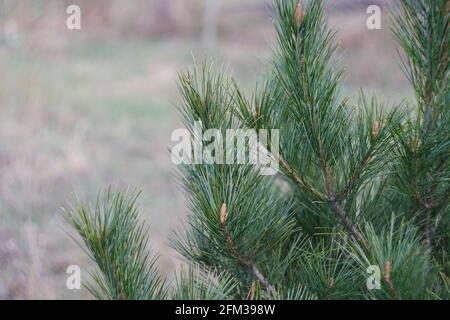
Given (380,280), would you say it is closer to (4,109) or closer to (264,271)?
(264,271)

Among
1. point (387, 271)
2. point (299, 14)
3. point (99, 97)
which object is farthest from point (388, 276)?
point (99, 97)

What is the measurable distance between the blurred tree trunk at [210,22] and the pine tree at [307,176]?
8.05 meters

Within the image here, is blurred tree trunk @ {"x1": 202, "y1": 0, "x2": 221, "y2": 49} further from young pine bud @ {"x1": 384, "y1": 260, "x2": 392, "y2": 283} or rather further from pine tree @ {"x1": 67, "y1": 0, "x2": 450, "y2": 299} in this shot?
young pine bud @ {"x1": 384, "y1": 260, "x2": 392, "y2": 283}

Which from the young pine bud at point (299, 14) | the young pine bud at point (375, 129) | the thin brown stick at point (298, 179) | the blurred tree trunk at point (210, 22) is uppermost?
the blurred tree trunk at point (210, 22)

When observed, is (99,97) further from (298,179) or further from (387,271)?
(387,271)

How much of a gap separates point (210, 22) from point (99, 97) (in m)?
3.78

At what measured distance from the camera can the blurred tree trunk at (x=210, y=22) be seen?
9578mm

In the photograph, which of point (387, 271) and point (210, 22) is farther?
point (210, 22)

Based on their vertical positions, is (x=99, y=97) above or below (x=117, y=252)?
above

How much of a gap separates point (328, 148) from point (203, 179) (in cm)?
27

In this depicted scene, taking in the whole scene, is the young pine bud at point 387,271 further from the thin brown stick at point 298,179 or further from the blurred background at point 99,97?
the blurred background at point 99,97

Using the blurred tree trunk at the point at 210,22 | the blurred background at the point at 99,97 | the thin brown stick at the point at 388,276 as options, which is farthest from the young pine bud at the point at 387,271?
the blurred tree trunk at the point at 210,22

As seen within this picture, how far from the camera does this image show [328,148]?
1301mm

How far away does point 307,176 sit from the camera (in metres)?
1.34
